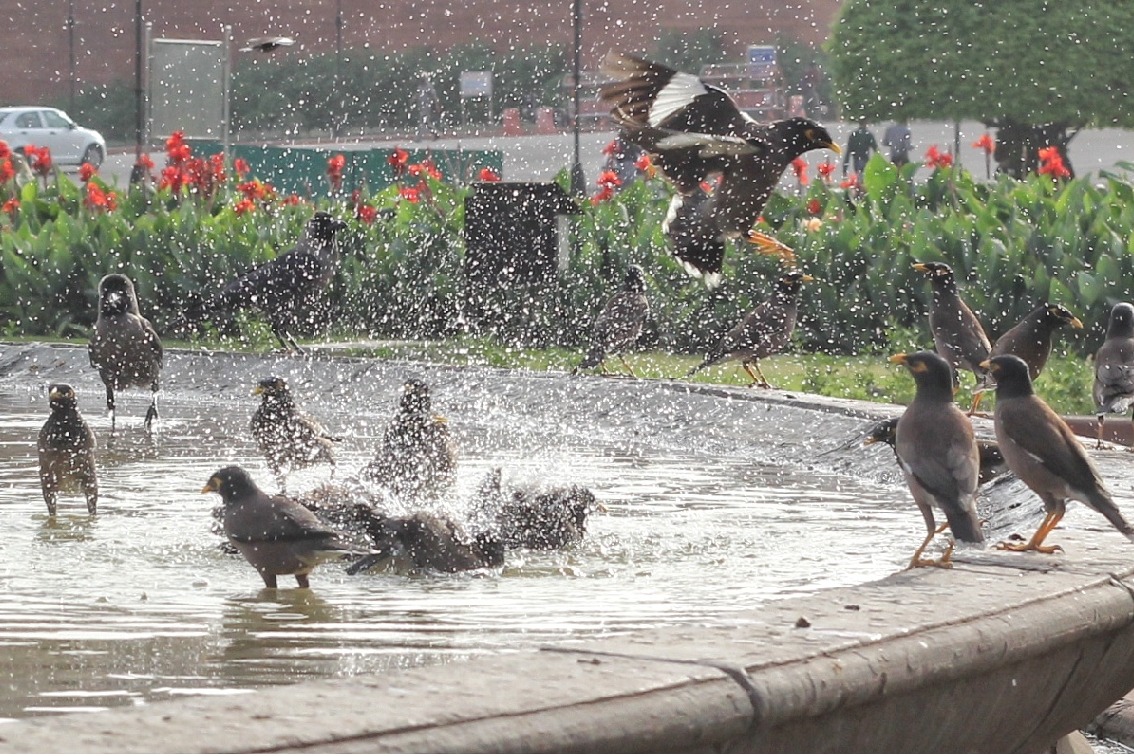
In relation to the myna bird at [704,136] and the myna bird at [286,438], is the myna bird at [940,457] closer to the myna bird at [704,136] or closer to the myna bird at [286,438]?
the myna bird at [286,438]

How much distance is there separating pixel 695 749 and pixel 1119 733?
228 centimetres

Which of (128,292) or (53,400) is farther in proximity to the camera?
(128,292)

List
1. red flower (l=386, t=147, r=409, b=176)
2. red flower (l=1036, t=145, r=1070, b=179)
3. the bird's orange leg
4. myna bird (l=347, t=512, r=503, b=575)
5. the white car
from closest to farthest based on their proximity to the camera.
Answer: the bird's orange leg, myna bird (l=347, t=512, r=503, b=575), red flower (l=1036, t=145, r=1070, b=179), red flower (l=386, t=147, r=409, b=176), the white car

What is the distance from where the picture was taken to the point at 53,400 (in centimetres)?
711

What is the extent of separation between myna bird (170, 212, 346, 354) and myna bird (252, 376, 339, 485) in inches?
203

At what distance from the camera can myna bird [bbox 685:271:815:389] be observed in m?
11.1

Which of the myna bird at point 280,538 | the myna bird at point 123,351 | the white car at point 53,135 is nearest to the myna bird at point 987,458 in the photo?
the myna bird at point 280,538

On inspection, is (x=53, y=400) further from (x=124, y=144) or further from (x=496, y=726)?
(x=124, y=144)

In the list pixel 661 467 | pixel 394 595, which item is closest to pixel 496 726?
pixel 394 595

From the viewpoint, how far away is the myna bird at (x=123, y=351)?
9688 mm

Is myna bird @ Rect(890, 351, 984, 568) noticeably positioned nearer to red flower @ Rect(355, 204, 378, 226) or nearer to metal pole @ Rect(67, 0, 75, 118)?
red flower @ Rect(355, 204, 378, 226)

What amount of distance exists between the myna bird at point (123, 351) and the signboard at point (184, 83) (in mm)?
11787

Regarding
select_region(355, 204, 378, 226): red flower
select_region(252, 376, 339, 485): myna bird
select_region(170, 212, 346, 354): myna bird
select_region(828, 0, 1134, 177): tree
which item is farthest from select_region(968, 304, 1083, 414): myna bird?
select_region(828, 0, 1134, 177): tree

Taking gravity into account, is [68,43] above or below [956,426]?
above
